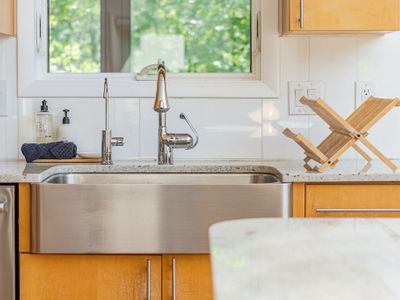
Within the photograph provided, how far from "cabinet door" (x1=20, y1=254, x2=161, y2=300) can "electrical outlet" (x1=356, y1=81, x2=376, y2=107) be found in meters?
1.16

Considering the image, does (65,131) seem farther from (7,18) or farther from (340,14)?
(340,14)

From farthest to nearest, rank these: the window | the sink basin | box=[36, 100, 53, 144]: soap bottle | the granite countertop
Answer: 1. the window
2. box=[36, 100, 53, 144]: soap bottle
3. the sink basin
4. the granite countertop

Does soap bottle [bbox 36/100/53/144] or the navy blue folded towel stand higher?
soap bottle [bbox 36/100/53/144]

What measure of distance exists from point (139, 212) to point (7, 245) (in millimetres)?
413

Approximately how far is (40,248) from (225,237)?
114cm

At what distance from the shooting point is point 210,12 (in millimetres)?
3242

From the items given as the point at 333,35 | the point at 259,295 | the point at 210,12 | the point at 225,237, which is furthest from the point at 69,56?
the point at 259,295

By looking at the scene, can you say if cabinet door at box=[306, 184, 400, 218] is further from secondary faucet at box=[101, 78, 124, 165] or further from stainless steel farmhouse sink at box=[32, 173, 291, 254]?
secondary faucet at box=[101, 78, 124, 165]

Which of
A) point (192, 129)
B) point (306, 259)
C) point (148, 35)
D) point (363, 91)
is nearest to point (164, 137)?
point (192, 129)

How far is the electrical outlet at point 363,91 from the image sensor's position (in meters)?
2.82

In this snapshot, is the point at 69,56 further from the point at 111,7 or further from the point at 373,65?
the point at 373,65

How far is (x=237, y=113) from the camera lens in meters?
2.80

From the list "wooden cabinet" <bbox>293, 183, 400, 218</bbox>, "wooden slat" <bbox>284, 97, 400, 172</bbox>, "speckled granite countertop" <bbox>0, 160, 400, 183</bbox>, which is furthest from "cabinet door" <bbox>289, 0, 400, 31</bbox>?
"wooden cabinet" <bbox>293, 183, 400, 218</bbox>

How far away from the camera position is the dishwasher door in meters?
2.16
